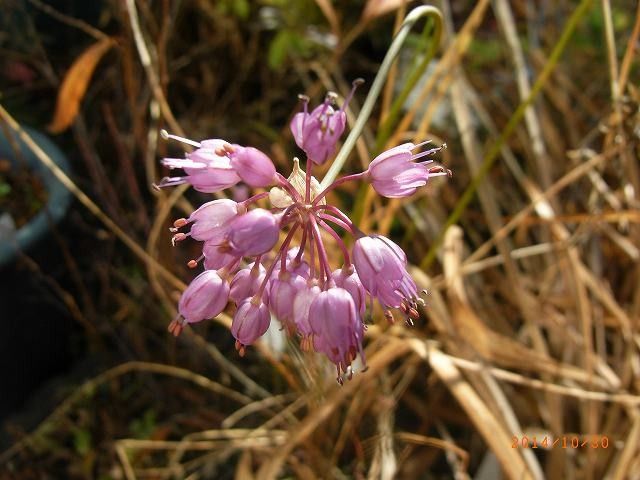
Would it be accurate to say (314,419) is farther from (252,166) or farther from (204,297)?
(252,166)

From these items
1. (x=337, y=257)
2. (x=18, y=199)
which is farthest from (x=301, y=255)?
(x=18, y=199)

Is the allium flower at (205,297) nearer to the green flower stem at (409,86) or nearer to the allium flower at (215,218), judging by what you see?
the allium flower at (215,218)

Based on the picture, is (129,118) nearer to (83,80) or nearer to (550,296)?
(83,80)

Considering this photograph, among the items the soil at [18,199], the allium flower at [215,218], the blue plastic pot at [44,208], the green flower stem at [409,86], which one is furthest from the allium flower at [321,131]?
the soil at [18,199]

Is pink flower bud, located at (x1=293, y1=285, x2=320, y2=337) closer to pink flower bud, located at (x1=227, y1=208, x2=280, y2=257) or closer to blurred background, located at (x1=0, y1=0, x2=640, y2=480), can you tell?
pink flower bud, located at (x1=227, y1=208, x2=280, y2=257)

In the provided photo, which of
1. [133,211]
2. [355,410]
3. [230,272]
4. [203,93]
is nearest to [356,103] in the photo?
[203,93]

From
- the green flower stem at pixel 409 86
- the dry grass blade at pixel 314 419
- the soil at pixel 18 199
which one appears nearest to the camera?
the green flower stem at pixel 409 86
